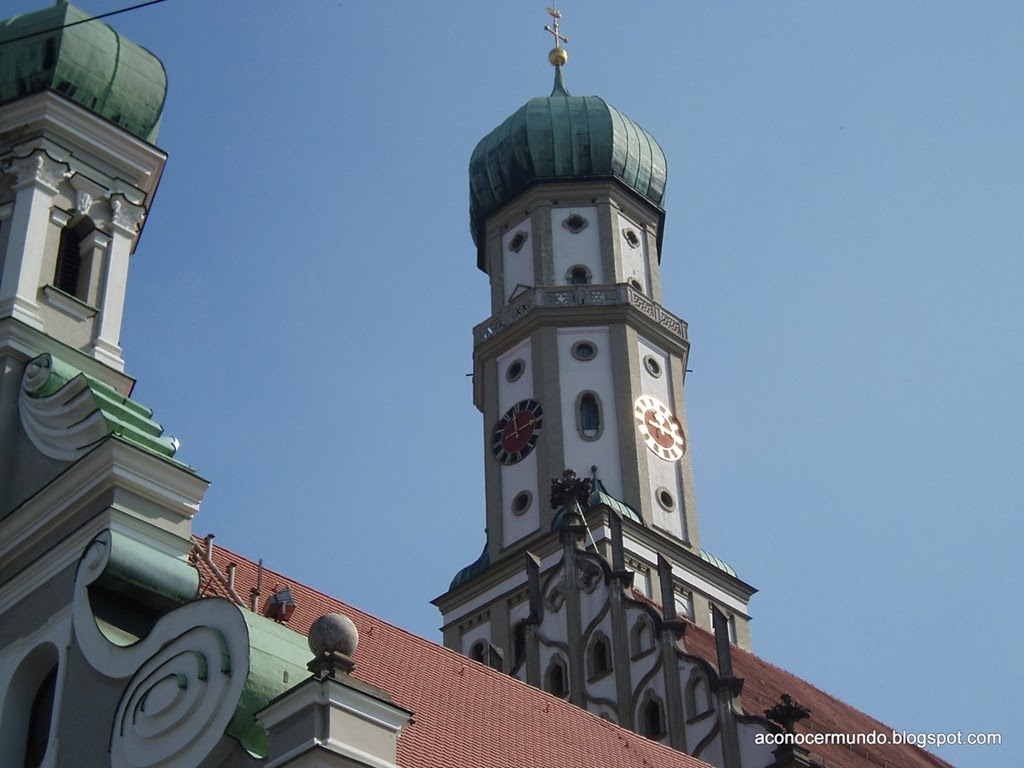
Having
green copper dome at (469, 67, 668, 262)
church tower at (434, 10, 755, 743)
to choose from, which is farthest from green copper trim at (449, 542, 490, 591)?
green copper dome at (469, 67, 668, 262)

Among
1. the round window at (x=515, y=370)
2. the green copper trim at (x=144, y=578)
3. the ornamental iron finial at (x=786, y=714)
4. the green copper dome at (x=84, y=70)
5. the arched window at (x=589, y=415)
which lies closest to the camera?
the green copper trim at (x=144, y=578)

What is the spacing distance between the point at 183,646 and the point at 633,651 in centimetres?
1126

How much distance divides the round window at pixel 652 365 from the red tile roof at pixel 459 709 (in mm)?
13110

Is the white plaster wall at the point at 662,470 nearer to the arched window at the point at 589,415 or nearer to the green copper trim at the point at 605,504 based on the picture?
the green copper trim at the point at 605,504

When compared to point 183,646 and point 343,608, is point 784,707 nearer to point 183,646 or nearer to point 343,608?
point 343,608

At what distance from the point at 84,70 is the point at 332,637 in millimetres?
8461

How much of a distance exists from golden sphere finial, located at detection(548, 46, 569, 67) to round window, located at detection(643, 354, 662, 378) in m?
9.73

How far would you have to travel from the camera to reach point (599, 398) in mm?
29078

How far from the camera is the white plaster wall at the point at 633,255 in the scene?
3188 centimetres

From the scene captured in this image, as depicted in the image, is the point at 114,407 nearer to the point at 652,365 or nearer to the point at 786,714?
the point at 786,714

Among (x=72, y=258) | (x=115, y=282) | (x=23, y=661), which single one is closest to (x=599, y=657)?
(x=115, y=282)

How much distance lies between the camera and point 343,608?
654 inches

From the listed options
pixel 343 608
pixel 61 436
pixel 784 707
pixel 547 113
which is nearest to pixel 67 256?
pixel 61 436

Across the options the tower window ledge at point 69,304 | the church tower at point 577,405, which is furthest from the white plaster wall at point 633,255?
the tower window ledge at point 69,304
